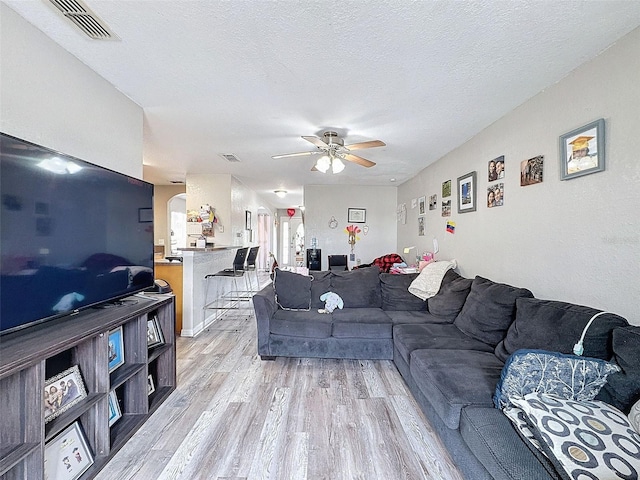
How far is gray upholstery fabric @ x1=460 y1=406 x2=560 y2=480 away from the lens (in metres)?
1.09

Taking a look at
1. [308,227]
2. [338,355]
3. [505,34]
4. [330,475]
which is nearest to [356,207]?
[308,227]

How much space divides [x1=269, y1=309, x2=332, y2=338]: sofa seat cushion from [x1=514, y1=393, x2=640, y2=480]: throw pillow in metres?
1.87

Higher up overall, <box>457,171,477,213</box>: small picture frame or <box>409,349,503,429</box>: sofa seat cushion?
<box>457,171,477,213</box>: small picture frame

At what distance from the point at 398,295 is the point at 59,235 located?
10.1 ft

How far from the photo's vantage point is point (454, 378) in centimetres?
173

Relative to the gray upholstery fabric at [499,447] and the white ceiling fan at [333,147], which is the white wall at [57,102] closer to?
the white ceiling fan at [333,147]

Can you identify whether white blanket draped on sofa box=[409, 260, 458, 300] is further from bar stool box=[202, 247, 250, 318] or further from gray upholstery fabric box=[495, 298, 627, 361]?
bar stool box=[202, 247, 250, 318]

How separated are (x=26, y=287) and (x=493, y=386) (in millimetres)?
2406

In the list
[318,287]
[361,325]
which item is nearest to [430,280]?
[361,325]

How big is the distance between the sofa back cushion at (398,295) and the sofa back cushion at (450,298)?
18 cm

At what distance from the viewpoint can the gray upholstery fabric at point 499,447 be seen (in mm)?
1090

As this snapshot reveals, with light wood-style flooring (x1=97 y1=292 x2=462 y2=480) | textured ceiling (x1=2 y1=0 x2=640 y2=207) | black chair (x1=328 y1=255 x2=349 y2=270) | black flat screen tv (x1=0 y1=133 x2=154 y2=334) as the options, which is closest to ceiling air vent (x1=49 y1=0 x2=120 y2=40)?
textured ceiling (x1=2 y1=0 x2=640 y2=207)

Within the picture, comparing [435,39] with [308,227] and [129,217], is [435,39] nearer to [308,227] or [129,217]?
[129,217]

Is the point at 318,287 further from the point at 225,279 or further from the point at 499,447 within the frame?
the point at 499,447
